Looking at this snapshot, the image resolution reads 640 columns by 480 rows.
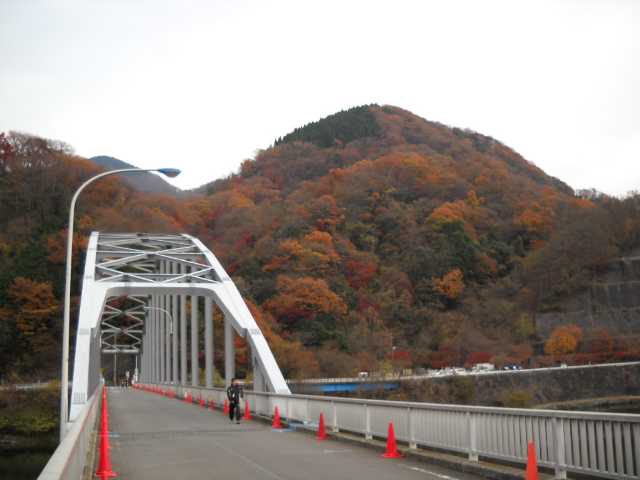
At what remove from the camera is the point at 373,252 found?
94.1 metres

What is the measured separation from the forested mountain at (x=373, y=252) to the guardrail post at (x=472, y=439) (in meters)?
53.4

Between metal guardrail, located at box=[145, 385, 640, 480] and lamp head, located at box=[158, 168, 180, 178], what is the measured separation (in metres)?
6.27

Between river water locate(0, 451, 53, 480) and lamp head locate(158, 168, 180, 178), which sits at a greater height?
lamp head locate(158, 168, 180, 178)

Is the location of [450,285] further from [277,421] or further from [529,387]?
[277,421]

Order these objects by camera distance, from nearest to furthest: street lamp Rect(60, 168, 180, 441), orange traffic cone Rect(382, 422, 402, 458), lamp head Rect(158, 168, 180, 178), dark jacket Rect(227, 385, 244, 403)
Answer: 1. orange traffic cone Rect(382, 422, 402, 458)
2. street lamp Rect(60, 168, 180, 441)
3. lamp head Rect(158, 168, 180, 178)
4. dark jacket Rect(227, 385, 244, 403)

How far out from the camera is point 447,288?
88.8m

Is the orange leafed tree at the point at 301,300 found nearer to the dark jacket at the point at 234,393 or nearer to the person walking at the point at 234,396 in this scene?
the person walking at the point at 234,396

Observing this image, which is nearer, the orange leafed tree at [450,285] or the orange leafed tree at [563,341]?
the orange leafed tree at [563,341]

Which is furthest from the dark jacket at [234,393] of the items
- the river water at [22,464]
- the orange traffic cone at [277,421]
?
the river water at [22,464]

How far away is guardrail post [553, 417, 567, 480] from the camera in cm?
794

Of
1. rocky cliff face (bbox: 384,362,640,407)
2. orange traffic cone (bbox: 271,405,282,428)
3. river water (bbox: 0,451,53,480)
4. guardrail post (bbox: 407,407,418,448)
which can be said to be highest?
guardrail post (bbox: 407,407,418,448)

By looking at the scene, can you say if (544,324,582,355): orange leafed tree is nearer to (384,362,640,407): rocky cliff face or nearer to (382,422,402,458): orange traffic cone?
(384,362,640,407): rocky cliff face

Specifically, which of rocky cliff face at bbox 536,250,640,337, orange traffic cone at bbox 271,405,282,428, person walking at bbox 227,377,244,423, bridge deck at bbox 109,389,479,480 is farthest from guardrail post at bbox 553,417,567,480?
rocky cliff face at bbox 536,250,640,337

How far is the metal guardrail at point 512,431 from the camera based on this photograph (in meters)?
7.18
